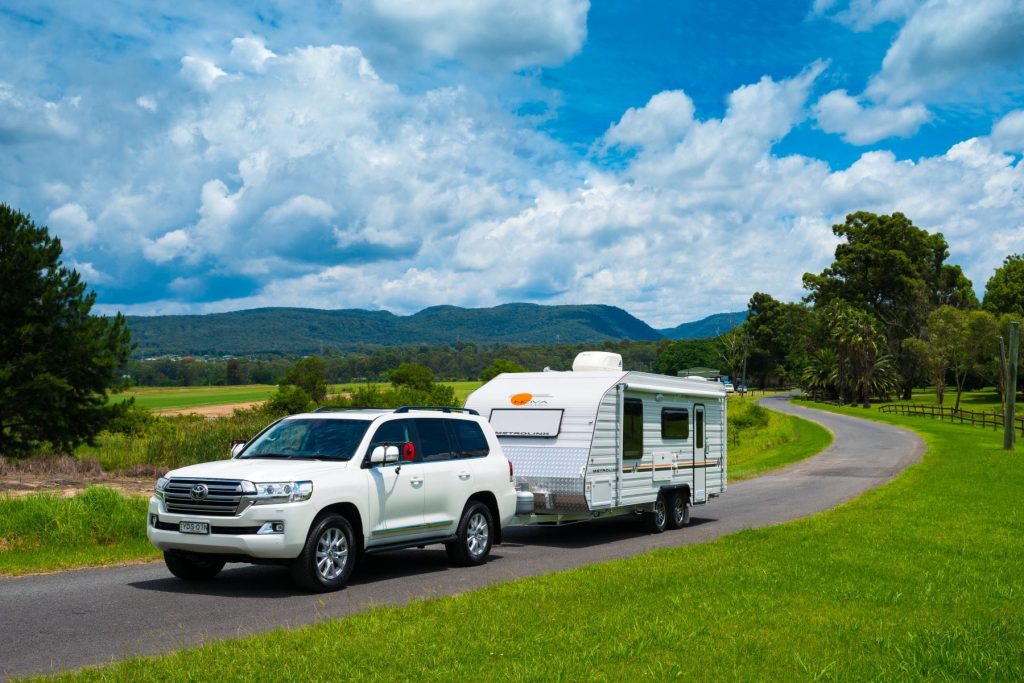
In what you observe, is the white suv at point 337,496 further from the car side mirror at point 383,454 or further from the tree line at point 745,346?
the tree line at point 745,346

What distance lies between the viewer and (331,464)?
35.7 feet

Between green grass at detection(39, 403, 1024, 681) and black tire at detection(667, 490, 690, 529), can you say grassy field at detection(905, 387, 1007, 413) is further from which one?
green grass at detection(39, 403, 1024, 681)

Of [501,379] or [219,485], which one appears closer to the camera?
[219,485]

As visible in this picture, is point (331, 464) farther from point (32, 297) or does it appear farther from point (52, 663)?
point (32, 297)

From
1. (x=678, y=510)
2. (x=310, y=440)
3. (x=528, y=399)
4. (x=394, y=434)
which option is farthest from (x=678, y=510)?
(x=310, y=440)

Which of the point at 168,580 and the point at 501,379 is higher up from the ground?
the point at 501,379

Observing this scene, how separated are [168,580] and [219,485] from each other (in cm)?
173

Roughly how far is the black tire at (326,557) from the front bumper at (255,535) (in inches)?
5.6

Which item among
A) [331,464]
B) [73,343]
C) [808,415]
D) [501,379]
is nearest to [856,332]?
[808,415]

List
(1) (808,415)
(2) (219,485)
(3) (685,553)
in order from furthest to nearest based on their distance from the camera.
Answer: (1) (808,415)
(3) (685,553)
(2) (219,485)

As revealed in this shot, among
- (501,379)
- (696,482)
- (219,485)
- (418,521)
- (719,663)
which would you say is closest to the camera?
(719,663)

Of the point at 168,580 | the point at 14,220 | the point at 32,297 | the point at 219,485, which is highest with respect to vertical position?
the point at 14,220

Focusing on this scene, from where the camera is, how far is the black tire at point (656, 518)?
1669 centimetres

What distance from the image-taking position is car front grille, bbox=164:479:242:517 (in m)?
10.1
